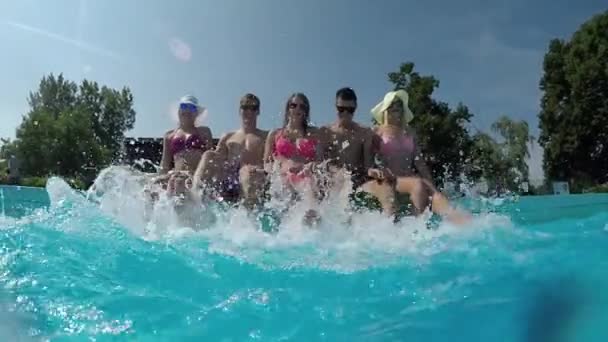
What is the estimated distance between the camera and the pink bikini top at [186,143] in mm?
6305

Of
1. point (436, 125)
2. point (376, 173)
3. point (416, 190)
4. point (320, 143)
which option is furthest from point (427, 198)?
point (436, 125)

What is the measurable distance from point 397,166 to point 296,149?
994 millimetres

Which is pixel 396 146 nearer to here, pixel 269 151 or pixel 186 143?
pixel 269 151

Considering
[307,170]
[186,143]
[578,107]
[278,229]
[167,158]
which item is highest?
[578,107]

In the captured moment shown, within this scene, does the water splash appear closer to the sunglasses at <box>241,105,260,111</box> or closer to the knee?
the knee

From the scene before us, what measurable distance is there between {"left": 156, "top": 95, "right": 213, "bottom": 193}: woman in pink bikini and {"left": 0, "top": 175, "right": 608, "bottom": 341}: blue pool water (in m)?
1.82

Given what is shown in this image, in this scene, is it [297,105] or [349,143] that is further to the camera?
[349,143]

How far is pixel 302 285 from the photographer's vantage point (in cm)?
302

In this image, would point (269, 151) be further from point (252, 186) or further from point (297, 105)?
point (297, 105)

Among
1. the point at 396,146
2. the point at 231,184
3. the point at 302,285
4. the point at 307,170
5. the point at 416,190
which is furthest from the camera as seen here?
the point at 231,184

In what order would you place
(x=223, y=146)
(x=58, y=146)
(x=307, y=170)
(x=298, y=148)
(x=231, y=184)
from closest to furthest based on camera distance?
1. (x=307, y=170)
2. (x=298, y=148)
3. (x=231, y=184)
4. (x=223, y=146)
5. (x=58, y=146)

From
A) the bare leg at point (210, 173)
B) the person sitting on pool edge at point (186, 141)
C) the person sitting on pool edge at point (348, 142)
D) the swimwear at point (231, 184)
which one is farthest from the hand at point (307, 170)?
the person sitting on pool edge at point (186, 141)

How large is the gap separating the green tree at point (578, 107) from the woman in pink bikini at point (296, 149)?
2731cm

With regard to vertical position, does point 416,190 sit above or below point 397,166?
below
